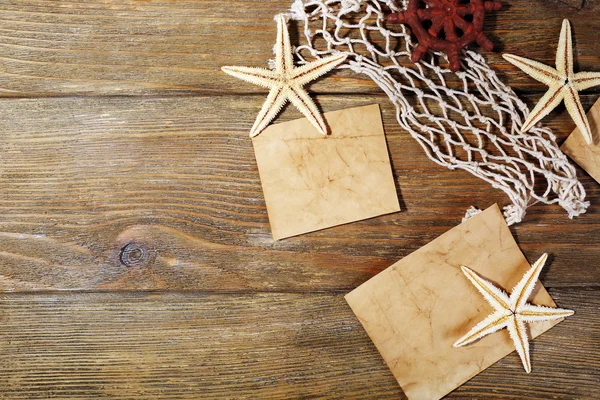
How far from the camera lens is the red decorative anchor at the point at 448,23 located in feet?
3.07

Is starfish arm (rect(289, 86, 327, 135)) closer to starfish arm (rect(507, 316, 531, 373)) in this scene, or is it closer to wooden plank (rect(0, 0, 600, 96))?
wooden plank (rect(0, 0, 600, 96))

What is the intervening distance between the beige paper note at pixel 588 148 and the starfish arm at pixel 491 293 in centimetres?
31

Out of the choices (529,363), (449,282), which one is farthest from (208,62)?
(529,363)

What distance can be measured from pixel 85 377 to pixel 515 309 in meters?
0.86

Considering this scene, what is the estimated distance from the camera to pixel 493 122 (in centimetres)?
98

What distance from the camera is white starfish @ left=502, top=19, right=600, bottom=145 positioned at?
3.15 ft

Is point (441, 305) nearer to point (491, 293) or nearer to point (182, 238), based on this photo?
point (491, 293)

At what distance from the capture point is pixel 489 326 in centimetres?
94

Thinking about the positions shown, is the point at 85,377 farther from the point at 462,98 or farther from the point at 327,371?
the point at 462,98

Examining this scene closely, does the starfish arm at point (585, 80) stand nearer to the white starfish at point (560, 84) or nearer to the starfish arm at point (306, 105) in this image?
the white starfish at point (560, 84)

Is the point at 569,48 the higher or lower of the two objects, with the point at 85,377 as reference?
higher

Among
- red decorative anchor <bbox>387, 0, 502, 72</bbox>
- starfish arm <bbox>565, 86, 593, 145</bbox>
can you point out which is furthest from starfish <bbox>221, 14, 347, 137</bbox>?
starfish arm <bbox>565, 86, 593, 145</bbox>

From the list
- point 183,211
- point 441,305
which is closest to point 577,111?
point 441,305

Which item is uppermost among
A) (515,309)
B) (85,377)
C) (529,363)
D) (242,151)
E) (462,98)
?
(462,98)
